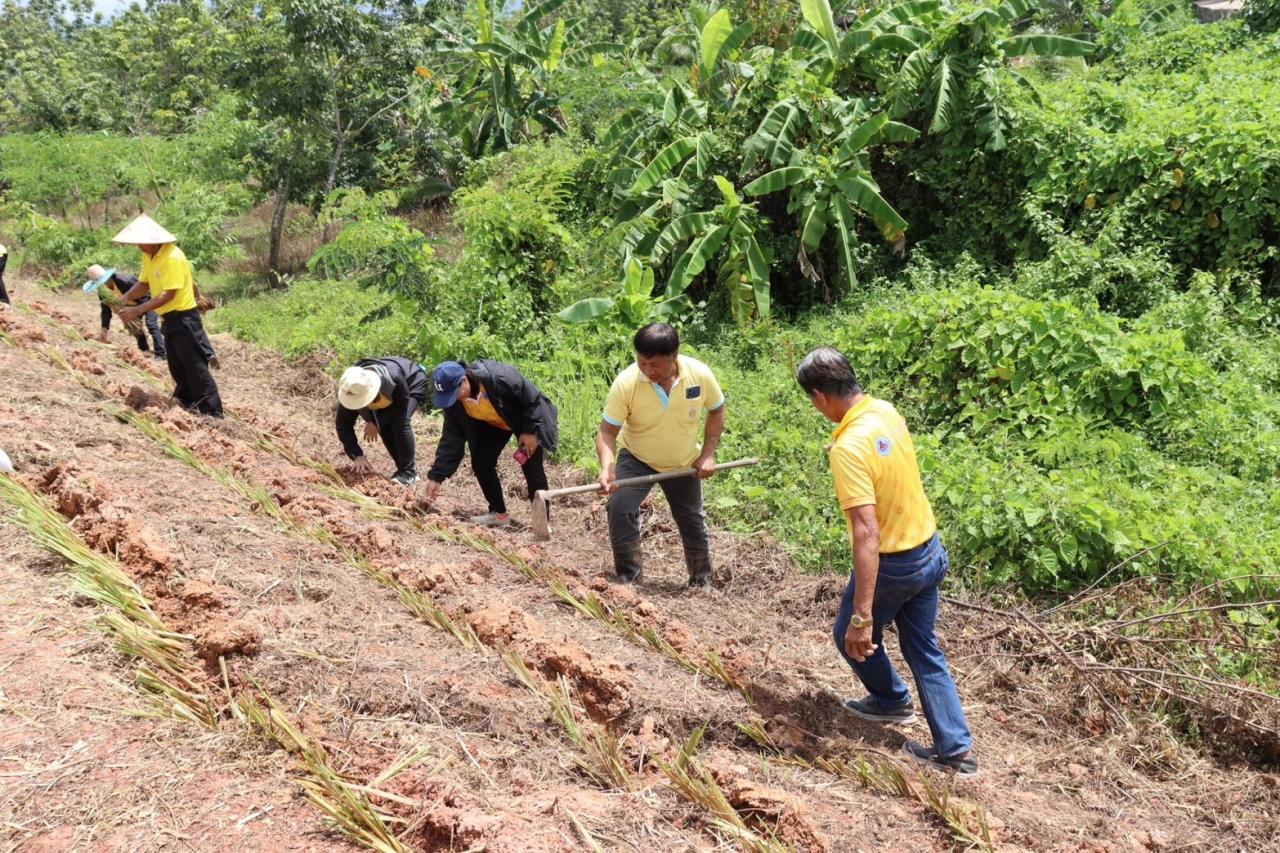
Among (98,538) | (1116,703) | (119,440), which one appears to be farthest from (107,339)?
(1116,703)

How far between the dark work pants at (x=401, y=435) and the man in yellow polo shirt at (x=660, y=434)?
6.05ft

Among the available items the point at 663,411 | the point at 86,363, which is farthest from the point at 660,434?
the point at 86,363

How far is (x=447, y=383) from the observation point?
5527mm

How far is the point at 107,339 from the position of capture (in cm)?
1130

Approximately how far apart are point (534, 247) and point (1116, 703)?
7.75 metres

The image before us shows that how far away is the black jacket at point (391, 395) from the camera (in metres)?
6.21

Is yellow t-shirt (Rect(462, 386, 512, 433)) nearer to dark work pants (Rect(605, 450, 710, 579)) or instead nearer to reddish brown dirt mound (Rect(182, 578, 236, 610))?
dark work pants (Rect(605, 450, 710, 579))

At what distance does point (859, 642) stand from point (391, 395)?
3845 mm

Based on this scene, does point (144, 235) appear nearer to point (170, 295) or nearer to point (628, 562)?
point (170, 295)

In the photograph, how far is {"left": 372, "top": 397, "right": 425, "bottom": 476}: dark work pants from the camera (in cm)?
655

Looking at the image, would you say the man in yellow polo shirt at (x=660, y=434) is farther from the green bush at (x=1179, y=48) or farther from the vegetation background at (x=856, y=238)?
the green bush at (x=1179, y=48)

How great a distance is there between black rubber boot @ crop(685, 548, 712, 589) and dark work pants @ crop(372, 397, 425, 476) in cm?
233

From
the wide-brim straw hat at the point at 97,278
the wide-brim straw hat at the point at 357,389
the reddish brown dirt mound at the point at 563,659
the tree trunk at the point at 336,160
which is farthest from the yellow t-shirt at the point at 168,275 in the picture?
the tree trunk at the point at 336,160

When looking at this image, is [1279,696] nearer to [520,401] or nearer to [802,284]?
[520,401]
